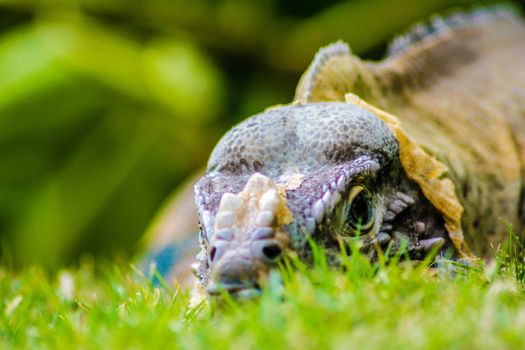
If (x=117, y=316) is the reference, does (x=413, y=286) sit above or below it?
below

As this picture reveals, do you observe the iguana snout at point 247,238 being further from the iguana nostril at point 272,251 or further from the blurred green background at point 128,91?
the blurred green background at point 128,91

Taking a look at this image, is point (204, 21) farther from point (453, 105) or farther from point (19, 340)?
point (19, 340)

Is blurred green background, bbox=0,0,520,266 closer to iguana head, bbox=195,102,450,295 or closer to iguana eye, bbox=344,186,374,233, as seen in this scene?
iguana head, bbox=195,102,450,295

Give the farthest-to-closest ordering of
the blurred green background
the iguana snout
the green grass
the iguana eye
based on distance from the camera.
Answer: the blurred green background
the iguana eye
the iguana snout
the green grass

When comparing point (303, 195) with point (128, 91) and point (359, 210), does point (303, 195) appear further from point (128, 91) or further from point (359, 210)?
point (128, 91)

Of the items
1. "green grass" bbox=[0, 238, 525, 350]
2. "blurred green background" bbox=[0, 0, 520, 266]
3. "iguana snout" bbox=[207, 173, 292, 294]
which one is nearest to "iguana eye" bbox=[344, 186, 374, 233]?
"green grass" bbox=[0, 238, 525, 350]

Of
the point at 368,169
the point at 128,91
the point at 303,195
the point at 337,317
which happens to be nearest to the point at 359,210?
the point at 368,169

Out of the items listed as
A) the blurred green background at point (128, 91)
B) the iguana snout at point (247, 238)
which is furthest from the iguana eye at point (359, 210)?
the blurred green background at point (128, 91)

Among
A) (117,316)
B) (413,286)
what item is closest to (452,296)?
(413,286)
